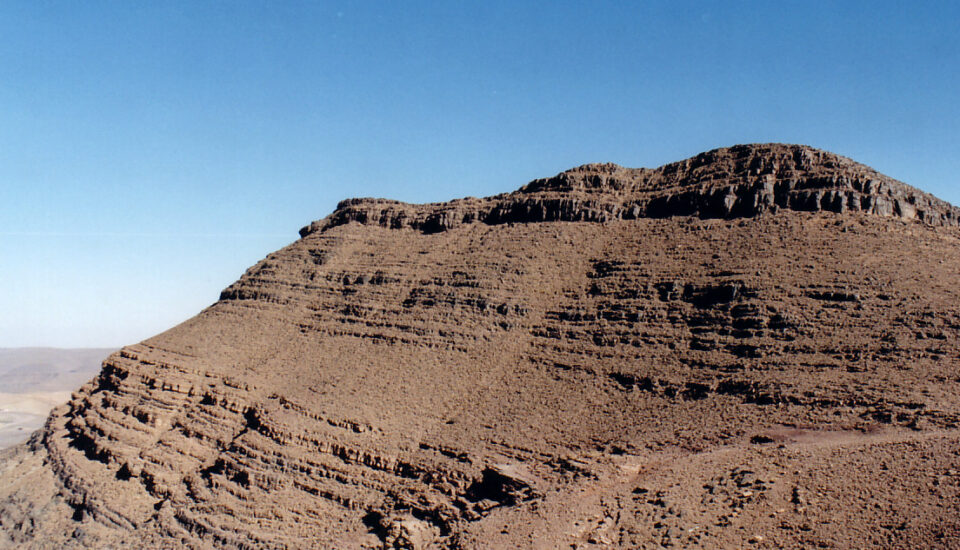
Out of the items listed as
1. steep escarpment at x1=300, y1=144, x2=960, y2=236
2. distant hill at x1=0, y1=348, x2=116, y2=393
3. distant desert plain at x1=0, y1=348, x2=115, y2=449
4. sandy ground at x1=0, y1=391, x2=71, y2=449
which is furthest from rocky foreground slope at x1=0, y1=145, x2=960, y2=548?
distant hill at x1=0, y1=348, x2=116, y2=393

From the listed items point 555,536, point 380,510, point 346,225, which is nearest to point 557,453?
point 555,536

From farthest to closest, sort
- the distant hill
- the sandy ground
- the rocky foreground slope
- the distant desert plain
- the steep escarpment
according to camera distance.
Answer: the distant hill
the distant desert plain
the sandy ground
the steep escarpment
the rocky foreground slope

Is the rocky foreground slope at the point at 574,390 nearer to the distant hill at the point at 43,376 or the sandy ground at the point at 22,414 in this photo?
the sandy ground at the point at 22,414

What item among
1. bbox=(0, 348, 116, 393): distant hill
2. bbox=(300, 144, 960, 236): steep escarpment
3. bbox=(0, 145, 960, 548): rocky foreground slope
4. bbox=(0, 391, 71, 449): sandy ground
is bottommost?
bbox=(0, 348, 116, 393): distant hill

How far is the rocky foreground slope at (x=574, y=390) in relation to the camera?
20.6m

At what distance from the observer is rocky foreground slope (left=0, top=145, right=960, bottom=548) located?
67.7ft

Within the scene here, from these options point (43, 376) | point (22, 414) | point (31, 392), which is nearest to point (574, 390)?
point (22, 414)

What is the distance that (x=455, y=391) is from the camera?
3275cm

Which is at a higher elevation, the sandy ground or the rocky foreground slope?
the rocky foreground slope

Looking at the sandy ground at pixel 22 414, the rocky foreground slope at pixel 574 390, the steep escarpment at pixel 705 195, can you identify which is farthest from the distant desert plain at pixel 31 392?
the steep escarpment at pixel 705 195

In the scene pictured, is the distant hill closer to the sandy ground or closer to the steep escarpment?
the sandy ground

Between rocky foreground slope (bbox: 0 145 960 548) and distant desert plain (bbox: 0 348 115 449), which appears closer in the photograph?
rocky foreground slope (bbox: 0 145 960 548)

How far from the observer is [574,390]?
30516mm

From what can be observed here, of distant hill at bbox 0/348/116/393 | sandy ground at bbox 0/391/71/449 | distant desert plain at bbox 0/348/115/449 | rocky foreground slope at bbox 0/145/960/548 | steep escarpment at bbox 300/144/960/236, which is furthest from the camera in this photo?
distant hill at bbox 0/348/116/393
